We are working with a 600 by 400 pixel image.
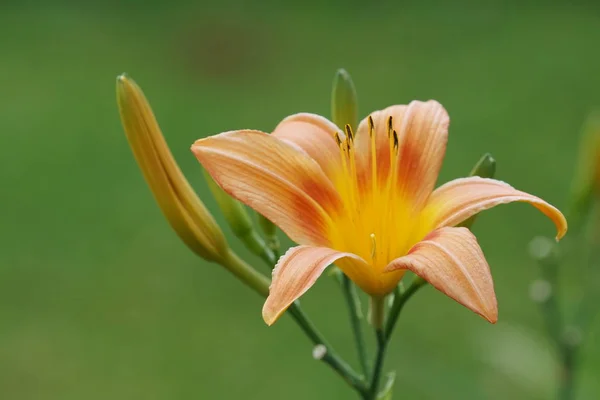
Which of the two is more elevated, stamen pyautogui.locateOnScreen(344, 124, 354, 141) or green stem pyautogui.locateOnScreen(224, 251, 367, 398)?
stamen pyautogui.locateOnScreen(344, 124, 354, 141)

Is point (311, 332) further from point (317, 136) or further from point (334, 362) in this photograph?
point (317, 136)

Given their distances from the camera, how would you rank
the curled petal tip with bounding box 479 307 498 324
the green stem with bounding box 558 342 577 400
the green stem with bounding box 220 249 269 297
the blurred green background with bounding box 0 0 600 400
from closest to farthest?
1. the curled petal tip with bounding box 479 307 498 324
2. the green stem with bounding box 220 249 269 297
3. the green stem with bounding box 558 342 577 400
4. the blurred green background with bounding box 0 0 600 400

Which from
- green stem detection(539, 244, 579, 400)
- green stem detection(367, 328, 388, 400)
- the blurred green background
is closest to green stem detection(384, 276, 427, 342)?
green stem detection(367, 328, 388, 400)

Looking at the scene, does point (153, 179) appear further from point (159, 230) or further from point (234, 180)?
point (159, 230)

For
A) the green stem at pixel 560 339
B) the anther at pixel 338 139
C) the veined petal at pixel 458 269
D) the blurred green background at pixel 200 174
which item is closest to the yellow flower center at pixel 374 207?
the anther at pixel 338 139

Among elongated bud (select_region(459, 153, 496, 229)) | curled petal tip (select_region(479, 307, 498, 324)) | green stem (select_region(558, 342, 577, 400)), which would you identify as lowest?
green stem (select_region(558, 342, 577, 400))

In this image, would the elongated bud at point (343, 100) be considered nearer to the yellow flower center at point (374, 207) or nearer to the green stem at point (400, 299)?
the yellow flower center at point (374, 207)

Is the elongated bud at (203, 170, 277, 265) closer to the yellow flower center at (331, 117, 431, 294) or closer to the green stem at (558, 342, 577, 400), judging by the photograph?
the yellow flower center at (331, 117, 431, 294)
